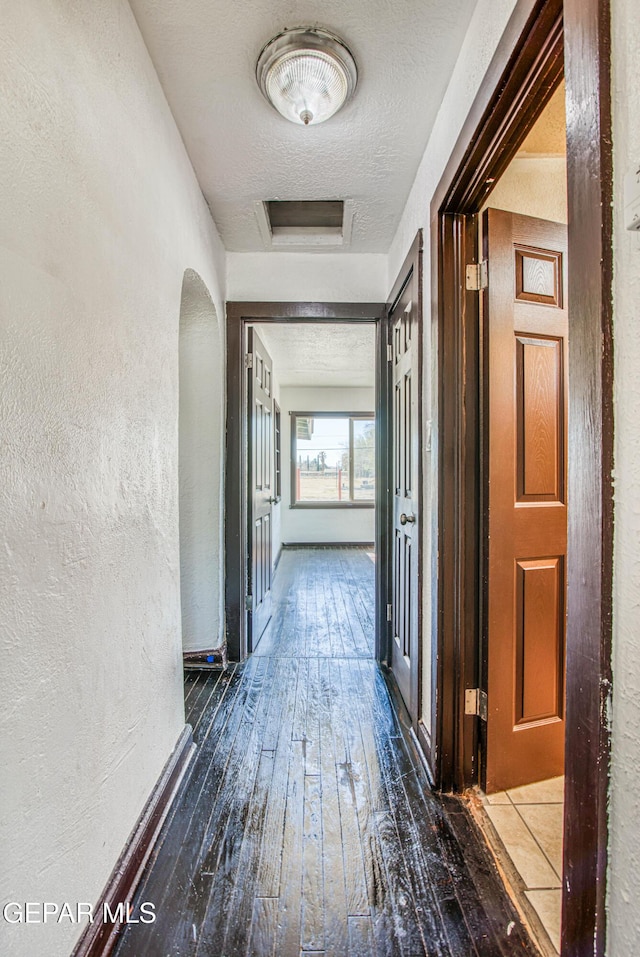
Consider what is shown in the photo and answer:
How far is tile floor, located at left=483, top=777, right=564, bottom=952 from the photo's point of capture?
119 centimetres

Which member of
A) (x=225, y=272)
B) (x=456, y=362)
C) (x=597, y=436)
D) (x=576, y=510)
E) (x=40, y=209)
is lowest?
(x=576, y=510)

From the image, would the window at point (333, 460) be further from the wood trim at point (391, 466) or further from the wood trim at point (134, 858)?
the wood trim at point (134, 858)

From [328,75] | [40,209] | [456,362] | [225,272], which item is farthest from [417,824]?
[225,272]

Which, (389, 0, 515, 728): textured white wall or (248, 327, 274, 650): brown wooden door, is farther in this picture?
(248, 327, 274, 650): brown wooden door

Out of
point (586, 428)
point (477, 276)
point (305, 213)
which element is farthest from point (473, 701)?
point (305, 213)

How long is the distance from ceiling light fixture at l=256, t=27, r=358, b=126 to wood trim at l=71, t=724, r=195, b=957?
7.43 ft

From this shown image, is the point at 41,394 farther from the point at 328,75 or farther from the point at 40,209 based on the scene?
the point at 328,75

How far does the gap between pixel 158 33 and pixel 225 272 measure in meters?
1.38

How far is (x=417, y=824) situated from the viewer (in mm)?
1479

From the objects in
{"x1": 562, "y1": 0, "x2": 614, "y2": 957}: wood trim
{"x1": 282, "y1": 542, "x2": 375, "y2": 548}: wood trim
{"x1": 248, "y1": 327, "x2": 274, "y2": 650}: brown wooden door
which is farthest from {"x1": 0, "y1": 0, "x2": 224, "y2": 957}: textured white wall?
{"x1": 282, "y1": 542, "x2": 375, "y2": 548}: wood trim

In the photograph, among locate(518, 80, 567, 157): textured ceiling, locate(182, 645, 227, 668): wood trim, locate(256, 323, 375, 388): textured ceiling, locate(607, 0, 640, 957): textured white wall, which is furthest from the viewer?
locate(256, 323, 375, 388): textured ceiling

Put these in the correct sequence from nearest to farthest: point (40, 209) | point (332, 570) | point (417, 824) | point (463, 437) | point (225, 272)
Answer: point (40, 209) < point (417, 824) < point (463, 437) < point (225, 272) < point (332, 570)

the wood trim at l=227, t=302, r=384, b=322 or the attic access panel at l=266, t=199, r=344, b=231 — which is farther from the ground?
the attic access panel at l=266, t=199, r=344, b=231

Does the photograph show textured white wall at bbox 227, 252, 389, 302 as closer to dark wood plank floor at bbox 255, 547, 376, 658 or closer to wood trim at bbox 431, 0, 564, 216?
wood trim at bbox 431, 0, 564, 216
